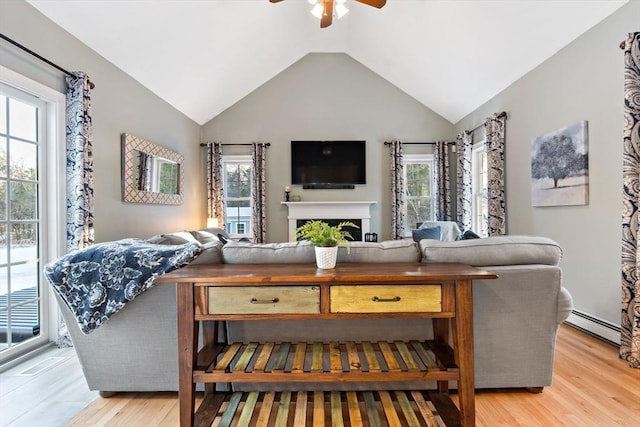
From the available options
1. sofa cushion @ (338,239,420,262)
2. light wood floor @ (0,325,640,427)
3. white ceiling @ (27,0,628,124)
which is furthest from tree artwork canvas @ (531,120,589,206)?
sofa cushion @ (338,239,420,262)

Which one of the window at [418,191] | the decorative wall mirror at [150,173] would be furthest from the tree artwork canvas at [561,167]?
the decorative wall mirror at [150,173]

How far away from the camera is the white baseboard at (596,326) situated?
2.68 meters

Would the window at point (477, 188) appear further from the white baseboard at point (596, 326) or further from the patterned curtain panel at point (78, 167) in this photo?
the patterned curtain panel at point (78, 167)

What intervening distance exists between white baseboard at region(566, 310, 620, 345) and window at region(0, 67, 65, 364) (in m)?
4.55

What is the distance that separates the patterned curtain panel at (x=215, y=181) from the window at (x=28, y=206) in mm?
3238

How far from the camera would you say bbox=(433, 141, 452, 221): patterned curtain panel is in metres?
6.04

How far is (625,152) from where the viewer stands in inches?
93.3

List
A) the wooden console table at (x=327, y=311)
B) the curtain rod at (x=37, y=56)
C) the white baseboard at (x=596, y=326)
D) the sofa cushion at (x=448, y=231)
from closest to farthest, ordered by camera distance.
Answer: the wooden console table at (x=327, y=311), the curtain rod at (x=37, y=56), the white baseboard at (x=596, y=326), the sofa cushion at (x=448, y=231)

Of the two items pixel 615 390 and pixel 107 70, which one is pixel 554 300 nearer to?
pixel 615 390

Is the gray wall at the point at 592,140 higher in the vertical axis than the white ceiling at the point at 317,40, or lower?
lower

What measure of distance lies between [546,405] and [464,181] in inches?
168

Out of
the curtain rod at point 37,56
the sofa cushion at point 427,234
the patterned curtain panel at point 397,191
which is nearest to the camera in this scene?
the curtain rod at point 37,56

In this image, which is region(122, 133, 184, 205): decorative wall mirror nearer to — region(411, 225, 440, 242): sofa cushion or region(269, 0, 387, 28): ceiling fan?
region(269, 0, 387, 28): ceiling fan

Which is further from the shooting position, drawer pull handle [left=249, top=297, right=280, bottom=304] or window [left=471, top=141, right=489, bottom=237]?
window [left=471, top=141, right=489, bottom=237]
